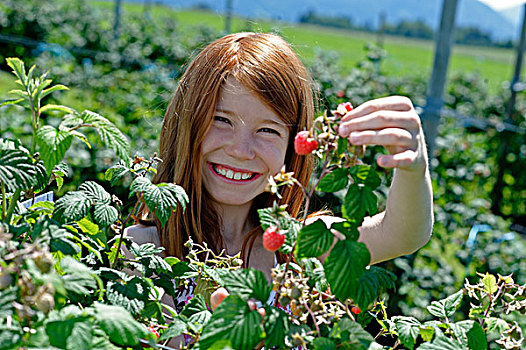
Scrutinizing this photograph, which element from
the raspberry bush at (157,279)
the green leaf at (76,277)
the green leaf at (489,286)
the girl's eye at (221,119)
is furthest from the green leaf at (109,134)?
the girl's eye at (221,119)

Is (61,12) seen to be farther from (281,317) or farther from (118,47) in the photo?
(281,317)

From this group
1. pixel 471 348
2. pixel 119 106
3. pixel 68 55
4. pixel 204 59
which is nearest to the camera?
pixel 471 348

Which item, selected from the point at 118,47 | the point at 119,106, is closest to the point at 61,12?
the point at 118,47

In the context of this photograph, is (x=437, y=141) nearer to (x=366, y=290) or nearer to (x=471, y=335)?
(x=471, y=335)

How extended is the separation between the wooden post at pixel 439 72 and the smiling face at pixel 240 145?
230 cm

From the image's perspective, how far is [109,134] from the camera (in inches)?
35.0

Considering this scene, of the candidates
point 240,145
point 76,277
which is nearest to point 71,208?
point 76,277

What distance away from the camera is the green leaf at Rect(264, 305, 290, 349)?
2.49 ft

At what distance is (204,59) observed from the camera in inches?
70.7

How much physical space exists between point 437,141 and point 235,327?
3.78 meters

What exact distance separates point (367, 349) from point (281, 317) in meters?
0.13

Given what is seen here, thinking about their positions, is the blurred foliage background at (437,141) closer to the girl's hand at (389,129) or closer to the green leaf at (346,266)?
the girl's hand at (389,129)

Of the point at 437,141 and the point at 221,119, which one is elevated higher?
the point at 221,119

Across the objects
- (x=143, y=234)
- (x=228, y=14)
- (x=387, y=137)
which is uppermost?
(x=228, y=14)
